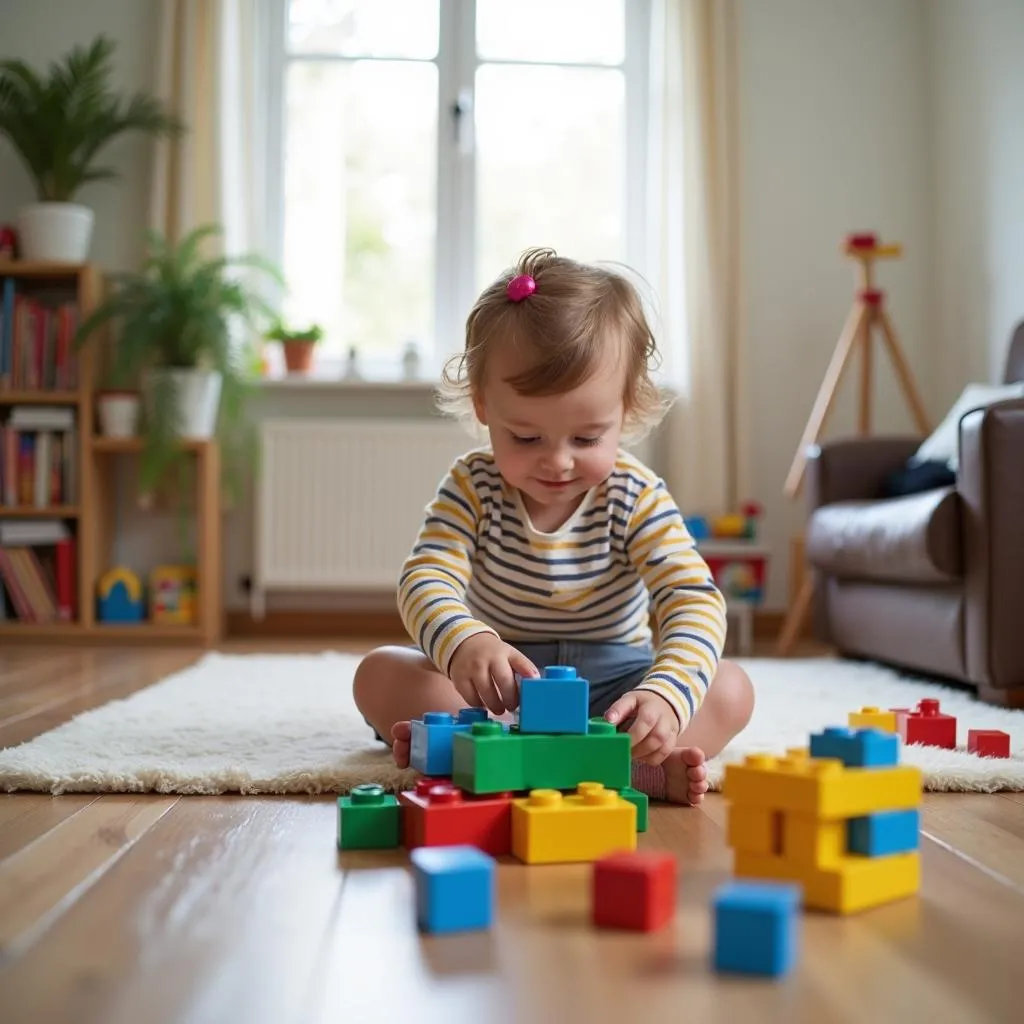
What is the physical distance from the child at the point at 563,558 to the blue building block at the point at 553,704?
102 millimetres

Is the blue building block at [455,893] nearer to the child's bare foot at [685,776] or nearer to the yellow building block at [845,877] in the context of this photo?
the yellow building block at [845,877]

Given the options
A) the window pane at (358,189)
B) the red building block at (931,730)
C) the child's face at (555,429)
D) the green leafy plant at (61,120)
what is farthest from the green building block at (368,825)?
the window pane at (358,189)

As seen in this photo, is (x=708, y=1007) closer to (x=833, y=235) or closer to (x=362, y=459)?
(x=362, y=459)

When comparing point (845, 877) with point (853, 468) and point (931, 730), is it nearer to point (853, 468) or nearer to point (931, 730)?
point (931, 730)

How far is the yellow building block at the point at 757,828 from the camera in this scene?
945 mm

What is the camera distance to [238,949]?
2.75 feet

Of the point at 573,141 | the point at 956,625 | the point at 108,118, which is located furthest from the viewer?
the point at 573,141

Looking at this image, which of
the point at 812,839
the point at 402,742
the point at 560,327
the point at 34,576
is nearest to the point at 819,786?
the point at 812,839

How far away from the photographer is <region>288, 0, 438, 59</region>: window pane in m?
4.23

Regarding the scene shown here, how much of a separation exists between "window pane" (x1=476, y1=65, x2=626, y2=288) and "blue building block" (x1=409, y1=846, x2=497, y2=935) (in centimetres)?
356

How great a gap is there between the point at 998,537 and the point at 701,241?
81.3 inches

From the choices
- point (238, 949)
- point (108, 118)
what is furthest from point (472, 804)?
point (108, 118)

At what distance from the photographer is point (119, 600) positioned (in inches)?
151

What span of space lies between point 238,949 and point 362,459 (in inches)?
128
